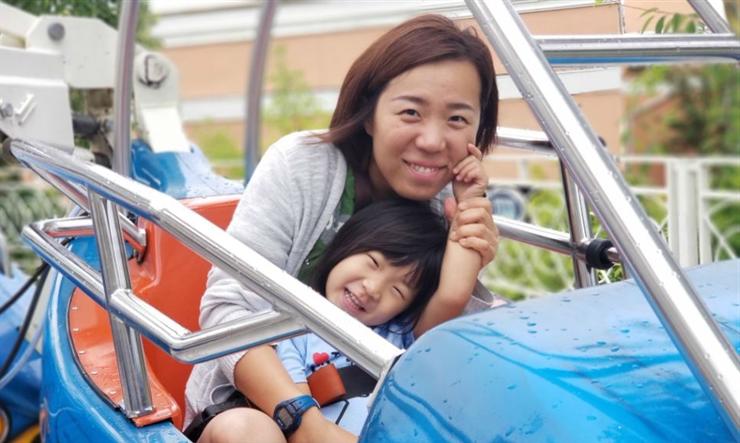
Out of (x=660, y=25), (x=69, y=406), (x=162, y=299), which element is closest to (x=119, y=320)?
(x=69, y=406)

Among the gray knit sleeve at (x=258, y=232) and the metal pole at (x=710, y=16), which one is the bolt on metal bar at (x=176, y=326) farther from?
the metal pole at (x=710, y=16)

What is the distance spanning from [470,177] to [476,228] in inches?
3.2

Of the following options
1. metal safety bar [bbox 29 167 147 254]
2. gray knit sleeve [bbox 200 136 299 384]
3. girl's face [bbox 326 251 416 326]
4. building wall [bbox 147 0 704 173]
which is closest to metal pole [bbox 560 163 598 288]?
girl's face [bbox 326 251 416 326]

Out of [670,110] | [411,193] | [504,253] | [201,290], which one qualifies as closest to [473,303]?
[411,193]

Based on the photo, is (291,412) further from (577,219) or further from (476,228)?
(577,219)

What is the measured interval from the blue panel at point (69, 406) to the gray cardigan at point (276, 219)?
150 mm

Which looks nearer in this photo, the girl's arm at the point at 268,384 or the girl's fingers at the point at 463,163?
the girl's arm at the point at 268,384

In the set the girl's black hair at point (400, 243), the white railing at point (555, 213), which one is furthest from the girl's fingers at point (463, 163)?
the white railing at point (555, 213)

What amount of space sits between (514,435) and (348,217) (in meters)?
0.75

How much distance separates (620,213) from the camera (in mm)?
1047

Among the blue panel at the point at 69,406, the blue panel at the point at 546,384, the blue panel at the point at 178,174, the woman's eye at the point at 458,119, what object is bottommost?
the blue panel at the point at 69,406

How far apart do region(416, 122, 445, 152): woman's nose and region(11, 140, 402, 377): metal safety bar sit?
41 cm

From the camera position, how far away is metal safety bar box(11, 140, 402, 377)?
1.16m

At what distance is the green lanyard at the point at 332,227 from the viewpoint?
171 centimetres
